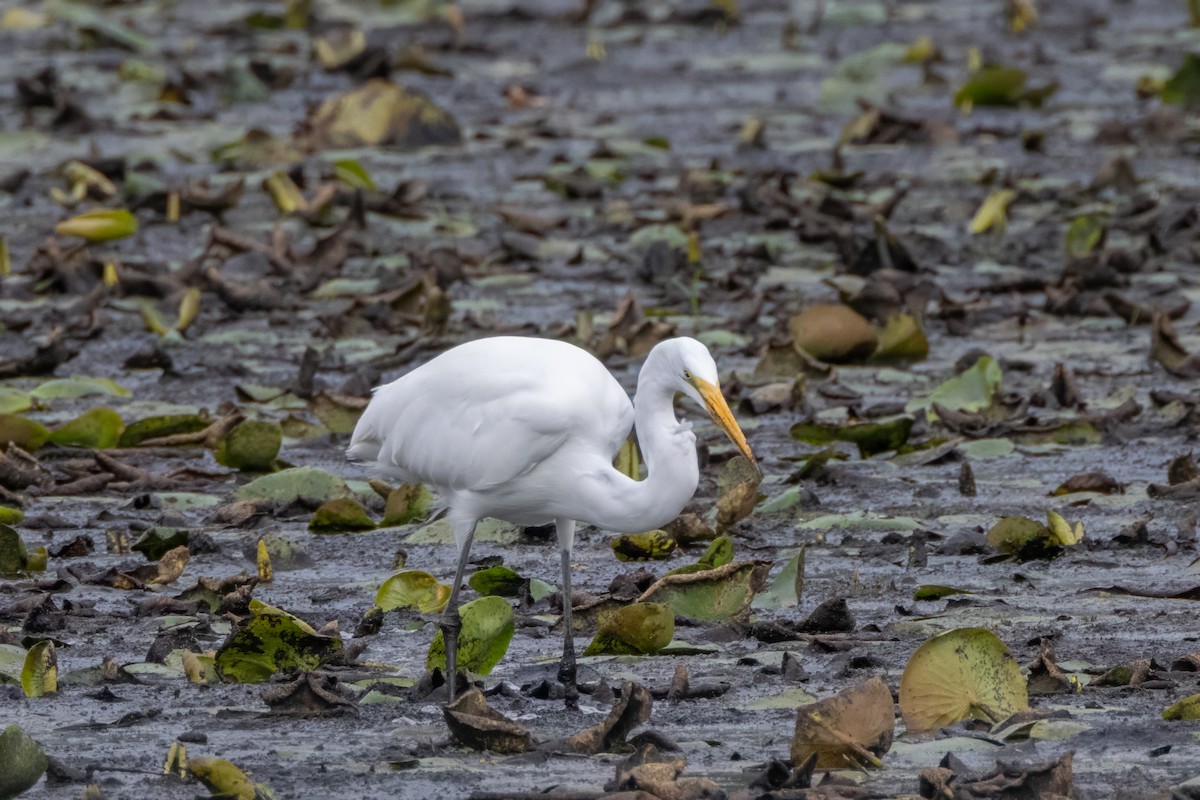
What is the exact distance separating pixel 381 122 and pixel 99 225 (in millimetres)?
2648

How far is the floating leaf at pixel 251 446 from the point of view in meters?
6.05

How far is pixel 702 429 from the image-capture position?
6797 mm

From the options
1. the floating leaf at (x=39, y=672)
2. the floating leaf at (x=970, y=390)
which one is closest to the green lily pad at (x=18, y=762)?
the floating leaf at (x=39, y=672)

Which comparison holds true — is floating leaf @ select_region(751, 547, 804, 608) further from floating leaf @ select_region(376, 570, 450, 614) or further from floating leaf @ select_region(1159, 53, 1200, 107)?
floating leaf @ select_region(1159, 53, 1200, 107)

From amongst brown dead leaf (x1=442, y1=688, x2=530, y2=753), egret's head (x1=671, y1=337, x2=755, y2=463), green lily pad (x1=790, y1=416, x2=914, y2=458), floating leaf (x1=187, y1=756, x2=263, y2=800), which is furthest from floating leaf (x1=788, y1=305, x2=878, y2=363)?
floating leaf (x1=187, y1=756, x2=263, y2=800)

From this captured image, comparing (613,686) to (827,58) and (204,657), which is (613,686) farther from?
(827,58)

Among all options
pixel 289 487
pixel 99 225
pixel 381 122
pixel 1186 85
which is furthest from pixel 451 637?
pixel 1186 85

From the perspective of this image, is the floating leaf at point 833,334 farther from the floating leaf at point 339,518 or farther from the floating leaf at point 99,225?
the floating leaf at point 99,225

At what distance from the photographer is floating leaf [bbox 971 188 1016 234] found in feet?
29.5

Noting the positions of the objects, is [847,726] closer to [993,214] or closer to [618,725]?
[618,725]

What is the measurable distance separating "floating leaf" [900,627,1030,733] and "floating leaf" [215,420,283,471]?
2.71 m

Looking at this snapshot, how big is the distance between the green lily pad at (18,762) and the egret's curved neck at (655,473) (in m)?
1.46

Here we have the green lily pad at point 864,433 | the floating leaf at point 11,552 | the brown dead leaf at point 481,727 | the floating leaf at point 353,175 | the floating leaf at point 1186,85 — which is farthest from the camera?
the floating leaf at point 1186,85

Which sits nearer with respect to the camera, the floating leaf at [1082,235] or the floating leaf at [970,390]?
the floating leaf at [970,390]
